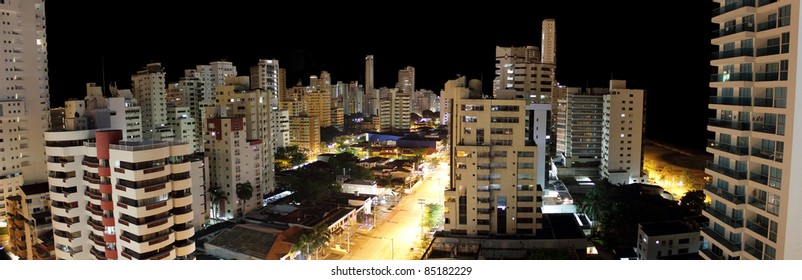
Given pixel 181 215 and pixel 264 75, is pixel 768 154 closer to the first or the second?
pixel 181 215

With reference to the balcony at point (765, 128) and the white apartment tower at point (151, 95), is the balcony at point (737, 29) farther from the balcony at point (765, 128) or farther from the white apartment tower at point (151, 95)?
the white apartment tower at point (151, 95)

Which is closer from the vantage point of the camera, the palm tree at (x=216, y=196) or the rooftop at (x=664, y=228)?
the rooftop at (x=664, y=228)

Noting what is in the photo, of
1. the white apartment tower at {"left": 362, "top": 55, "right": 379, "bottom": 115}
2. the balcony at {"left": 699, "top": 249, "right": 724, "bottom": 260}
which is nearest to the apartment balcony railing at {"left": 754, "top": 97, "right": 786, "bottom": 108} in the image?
the balcony at {"left": 699, "top": 249, "right": 724, "bottom": 260}

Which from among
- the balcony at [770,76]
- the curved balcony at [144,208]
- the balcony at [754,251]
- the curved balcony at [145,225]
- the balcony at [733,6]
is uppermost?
the balcony at [733,6]

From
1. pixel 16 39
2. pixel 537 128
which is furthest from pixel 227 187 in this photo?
pixel 537 128

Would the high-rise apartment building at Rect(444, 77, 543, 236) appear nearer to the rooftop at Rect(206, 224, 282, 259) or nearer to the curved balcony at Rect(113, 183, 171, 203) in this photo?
the rooftop at Rect(206, 224, 282, 259)

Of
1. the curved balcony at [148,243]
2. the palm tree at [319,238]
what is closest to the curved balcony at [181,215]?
the curved balcony at [148,243]

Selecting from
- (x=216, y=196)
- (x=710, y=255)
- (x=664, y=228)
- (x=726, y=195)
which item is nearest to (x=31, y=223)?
(x=216, y=196)
